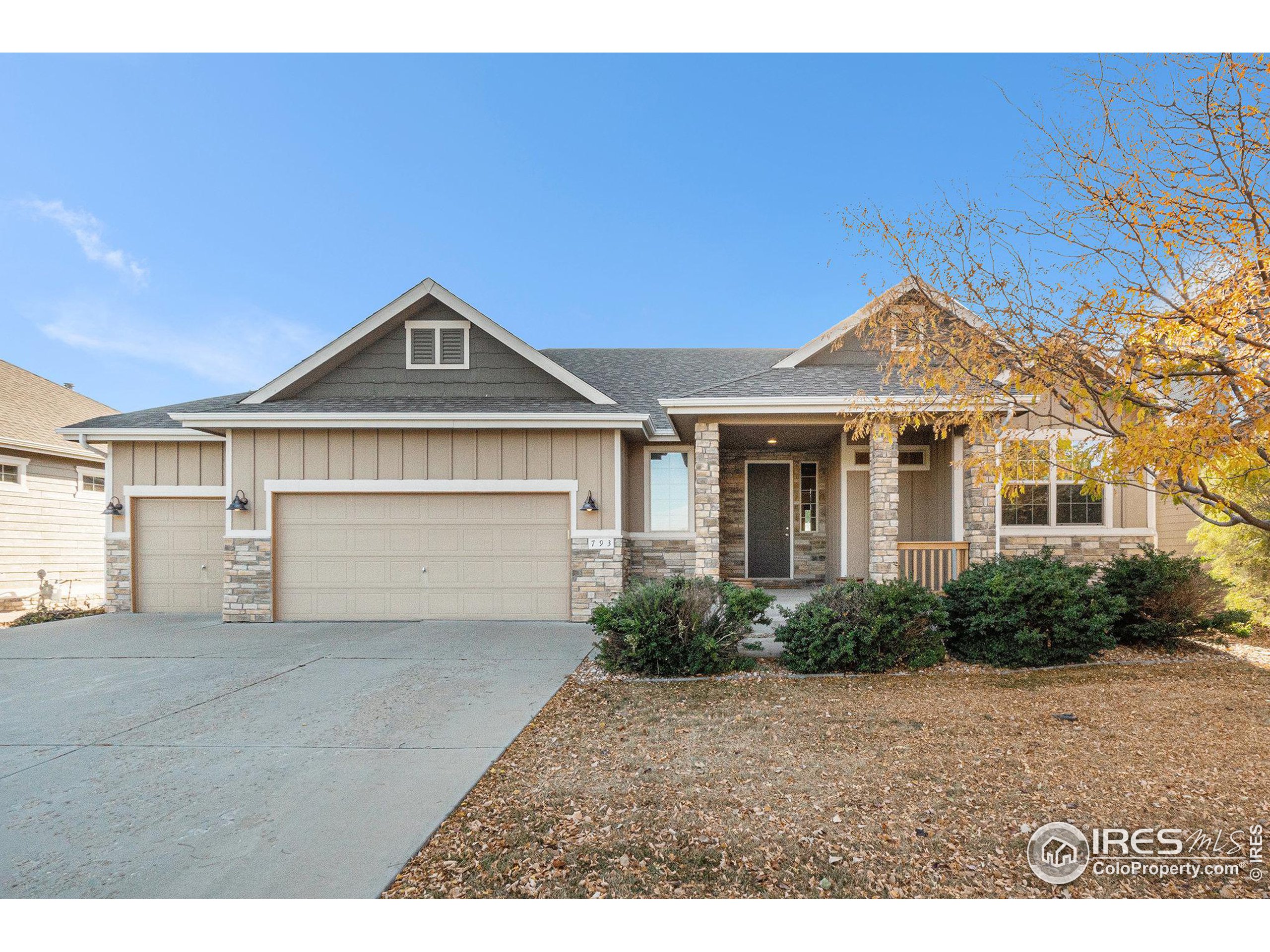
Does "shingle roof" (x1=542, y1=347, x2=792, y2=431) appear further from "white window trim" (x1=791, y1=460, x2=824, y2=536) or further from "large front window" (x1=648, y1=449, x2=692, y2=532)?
"white window trim" (x1=791, y1=460, x2=824, y2=536)

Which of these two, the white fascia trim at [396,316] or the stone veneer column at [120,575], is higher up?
the white fascia trim at [396,316]

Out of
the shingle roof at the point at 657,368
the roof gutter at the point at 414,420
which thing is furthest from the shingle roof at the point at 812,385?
the roof gutter at the point at 414,420

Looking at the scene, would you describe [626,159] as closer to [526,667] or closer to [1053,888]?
[526,667]

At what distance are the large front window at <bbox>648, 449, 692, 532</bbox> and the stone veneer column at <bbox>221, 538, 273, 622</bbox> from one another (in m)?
5.78

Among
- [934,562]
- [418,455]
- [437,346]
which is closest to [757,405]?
[934,562]

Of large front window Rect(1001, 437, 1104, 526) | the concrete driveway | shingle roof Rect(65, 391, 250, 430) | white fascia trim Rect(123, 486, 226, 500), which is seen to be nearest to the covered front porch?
large front window Rect(1001, 437, 1104, 526)

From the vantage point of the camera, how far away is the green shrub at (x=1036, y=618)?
5.79 m

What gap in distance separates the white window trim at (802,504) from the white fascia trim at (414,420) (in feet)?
13.5

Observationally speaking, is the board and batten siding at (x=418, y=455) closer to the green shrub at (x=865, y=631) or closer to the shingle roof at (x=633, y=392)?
the shingle roof at (x=633, y=392)

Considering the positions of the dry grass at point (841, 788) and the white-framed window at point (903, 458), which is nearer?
the dry grass at point (841, 788)

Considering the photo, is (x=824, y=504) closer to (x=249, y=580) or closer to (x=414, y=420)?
(x=414, y=420)

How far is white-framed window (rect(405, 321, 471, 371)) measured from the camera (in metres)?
9.33

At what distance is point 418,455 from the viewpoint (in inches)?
340

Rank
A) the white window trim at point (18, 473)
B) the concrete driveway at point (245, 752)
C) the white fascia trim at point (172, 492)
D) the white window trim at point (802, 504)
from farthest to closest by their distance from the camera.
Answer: the white window trim at point (802, 504) < the white window trim at point (18, 473) < the white fascia trim at point (172, 492) < the concrete driveway at point (245, 752)
